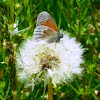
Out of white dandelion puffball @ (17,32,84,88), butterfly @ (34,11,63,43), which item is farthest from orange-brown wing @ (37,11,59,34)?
white dandelion puffball @ (17,32,84,88)

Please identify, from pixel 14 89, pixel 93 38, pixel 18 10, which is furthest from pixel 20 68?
pixel 93 38

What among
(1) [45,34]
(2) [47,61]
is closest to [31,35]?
(1) [45,34]

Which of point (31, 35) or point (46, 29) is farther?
point (31, 35)

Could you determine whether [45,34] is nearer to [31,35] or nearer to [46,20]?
[46,20]

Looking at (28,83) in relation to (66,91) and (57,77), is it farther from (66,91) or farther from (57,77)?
(66,91)

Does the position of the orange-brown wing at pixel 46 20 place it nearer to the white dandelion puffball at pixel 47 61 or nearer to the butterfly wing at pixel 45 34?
the butterfly wing at pixel 45 34

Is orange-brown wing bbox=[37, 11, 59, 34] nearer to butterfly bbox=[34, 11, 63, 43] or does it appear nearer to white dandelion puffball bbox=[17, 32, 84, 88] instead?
butterfly bbox=[34, 11, 63, 43]
